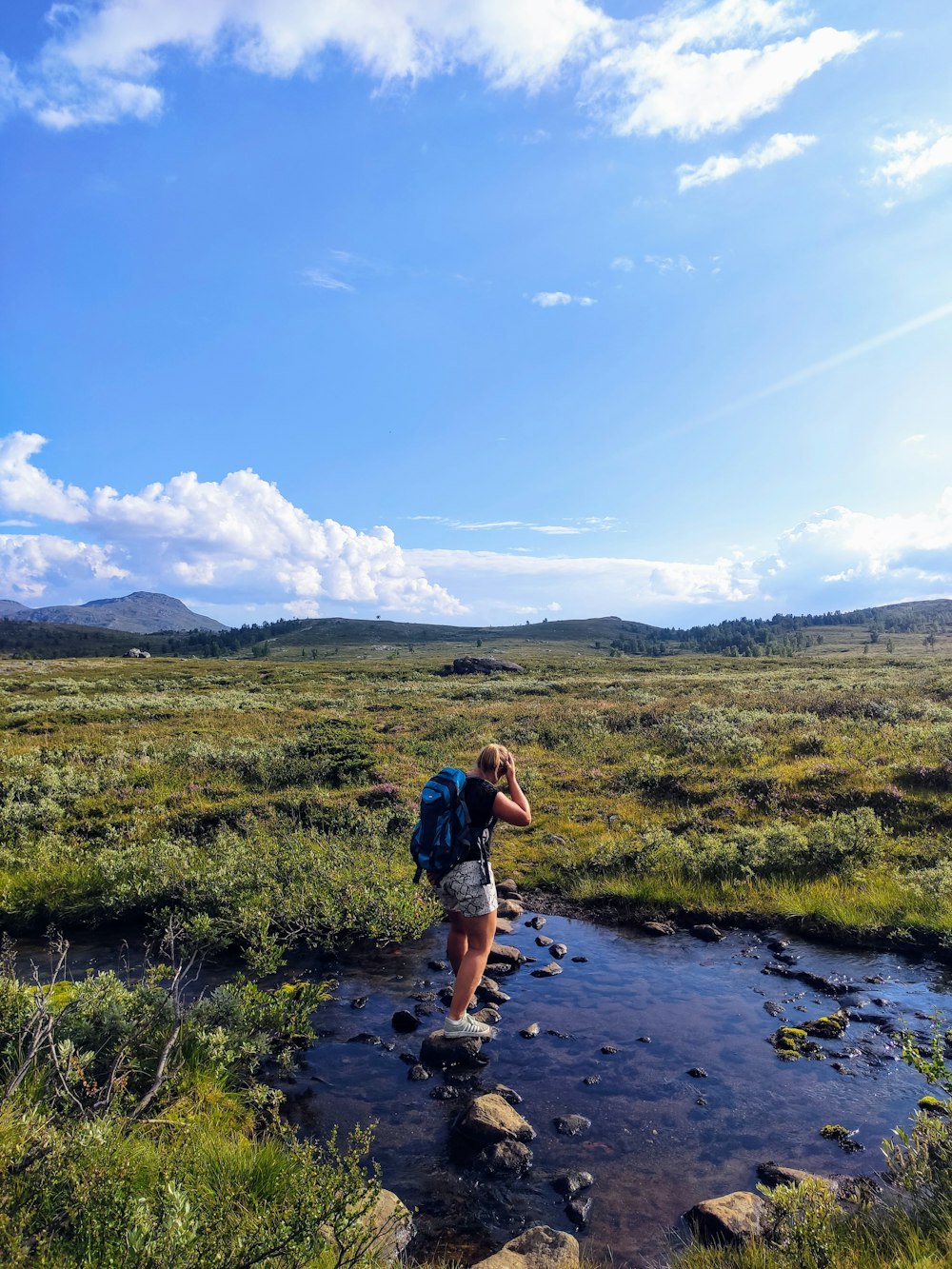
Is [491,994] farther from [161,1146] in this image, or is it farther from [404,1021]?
[161,1146]

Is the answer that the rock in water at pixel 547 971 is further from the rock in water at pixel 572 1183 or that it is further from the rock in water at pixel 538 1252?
the rock in water at pixel 538 1252

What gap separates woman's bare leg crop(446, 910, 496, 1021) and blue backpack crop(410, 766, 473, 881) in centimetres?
77

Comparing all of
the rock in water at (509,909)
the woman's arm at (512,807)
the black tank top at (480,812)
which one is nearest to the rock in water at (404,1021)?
the black tank top at (480,812)

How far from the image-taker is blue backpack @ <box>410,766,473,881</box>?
7.97m

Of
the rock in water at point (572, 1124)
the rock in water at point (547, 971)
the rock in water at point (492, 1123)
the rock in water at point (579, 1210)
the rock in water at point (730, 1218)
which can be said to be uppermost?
the rock in water at point (730, 1218)

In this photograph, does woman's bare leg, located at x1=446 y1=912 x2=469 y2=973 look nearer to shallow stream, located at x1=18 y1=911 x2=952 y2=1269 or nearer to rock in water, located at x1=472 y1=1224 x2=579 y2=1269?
shallow stream, located at x1=18 y1=911 x2=952 y2=1269

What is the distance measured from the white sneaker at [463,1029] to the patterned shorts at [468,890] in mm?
1202

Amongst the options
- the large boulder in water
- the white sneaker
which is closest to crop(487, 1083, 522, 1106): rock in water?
the white sneaker

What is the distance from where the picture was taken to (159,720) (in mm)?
34094

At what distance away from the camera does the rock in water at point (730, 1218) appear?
4.96 metres

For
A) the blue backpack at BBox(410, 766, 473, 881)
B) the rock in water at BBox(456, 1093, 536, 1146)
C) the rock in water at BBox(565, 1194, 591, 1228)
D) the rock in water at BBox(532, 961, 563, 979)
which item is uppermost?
the blue backpack at BBox(410, 766, 473, 881)

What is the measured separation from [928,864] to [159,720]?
1291 inches

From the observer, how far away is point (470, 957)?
8.07 metres

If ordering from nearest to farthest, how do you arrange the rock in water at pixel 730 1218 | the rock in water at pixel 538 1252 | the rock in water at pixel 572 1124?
1. the rock in water at pixel 538 1252
2. the rock in water at pixel 730 1218
3. the rock in water at pixel 572 1124
